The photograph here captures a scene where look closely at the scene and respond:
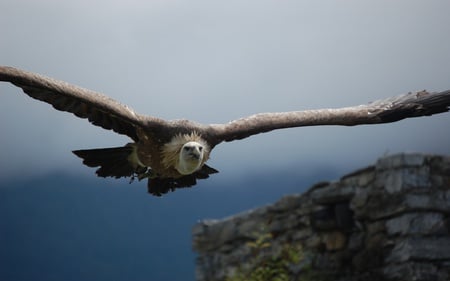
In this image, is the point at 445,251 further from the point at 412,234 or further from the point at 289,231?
the point at 289,231

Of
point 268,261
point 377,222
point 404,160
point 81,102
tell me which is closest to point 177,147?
point 81,102

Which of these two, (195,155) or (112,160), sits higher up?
(112,160)

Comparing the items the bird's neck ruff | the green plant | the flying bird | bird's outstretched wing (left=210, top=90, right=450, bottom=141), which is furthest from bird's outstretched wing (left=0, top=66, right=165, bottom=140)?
the green plant

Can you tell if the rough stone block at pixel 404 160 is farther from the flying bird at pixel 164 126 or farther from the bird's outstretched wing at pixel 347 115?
the flying bird at pixel 164 126

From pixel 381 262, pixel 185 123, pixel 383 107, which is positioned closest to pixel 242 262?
pixel 381 262

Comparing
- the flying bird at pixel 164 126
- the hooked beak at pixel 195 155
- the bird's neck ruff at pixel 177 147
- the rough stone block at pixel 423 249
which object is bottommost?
the rough stone block at pixel 423 249

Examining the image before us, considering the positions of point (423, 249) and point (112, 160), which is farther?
point (423, 249)

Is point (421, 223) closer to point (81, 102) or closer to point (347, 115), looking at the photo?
point (347, 115)

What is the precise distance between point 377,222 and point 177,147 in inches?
145

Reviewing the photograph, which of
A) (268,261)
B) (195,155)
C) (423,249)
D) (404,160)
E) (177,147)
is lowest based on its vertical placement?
(423,249)

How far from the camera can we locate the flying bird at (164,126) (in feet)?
24.3

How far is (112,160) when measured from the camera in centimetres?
842

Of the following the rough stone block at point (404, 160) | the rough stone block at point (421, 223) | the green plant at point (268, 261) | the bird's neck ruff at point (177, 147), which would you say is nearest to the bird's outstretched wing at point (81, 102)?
the bird's neck ruff at point (177, 147)

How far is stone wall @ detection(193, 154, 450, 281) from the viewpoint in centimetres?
1020
